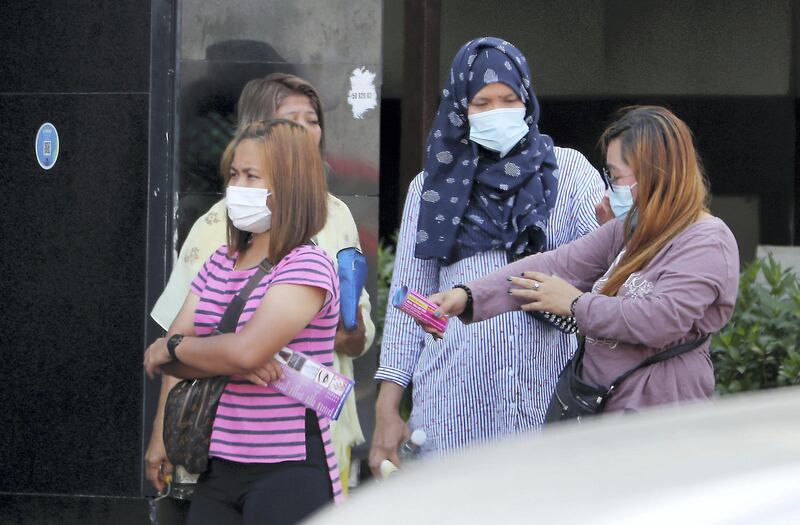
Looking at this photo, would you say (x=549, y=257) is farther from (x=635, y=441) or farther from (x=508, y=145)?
(x=635, y=441)

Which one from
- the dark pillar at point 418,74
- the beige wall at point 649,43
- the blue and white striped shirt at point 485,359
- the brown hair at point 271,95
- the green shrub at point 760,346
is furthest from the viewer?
the beige wall at point 649,43

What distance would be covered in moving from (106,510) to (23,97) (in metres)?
1.80

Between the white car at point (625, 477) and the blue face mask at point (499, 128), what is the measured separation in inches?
73.9

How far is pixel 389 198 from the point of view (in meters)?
7.59

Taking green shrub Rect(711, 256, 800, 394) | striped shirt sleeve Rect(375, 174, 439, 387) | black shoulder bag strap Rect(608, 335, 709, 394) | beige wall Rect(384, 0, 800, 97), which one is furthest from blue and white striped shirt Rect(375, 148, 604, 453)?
beige wall Rect(384, 0, 800, 97)

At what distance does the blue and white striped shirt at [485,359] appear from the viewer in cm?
405

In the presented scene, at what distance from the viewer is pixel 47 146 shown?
19.2ft

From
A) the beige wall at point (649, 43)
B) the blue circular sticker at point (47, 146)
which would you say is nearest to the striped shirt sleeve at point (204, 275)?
the blue circular sticker at point (47, 146)

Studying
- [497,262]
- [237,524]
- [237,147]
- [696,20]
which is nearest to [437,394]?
[497,262]

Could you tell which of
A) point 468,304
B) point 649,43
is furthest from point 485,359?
point 649,43

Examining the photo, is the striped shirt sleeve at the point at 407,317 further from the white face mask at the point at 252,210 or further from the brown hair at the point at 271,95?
the brown hair at the point at 271,95

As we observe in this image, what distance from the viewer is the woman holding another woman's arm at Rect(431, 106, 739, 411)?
3523 mm

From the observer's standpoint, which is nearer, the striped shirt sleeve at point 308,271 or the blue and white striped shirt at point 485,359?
the striped shirt sleeve at point 308,271

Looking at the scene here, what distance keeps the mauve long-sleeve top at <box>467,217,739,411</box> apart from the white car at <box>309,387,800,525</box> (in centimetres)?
106
